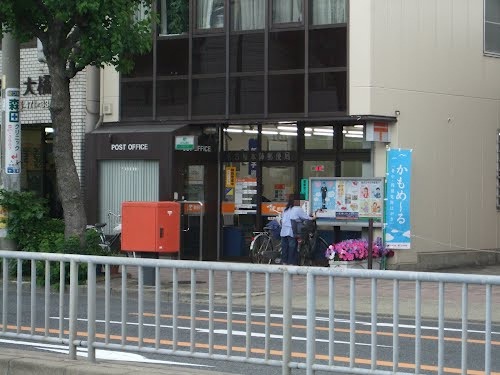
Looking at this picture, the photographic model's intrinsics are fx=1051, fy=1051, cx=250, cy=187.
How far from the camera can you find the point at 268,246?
2284 cm

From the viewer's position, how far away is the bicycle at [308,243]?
21750 millimetres

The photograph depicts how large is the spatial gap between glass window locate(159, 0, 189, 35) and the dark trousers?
5564 mm

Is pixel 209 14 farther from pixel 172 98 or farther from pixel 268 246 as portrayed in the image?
pixel 268 246

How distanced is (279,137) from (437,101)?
357 cm

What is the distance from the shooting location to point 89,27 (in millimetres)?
18047

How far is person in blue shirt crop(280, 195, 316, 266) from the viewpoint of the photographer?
2158 centimetres

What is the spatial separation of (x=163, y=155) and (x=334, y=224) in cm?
420

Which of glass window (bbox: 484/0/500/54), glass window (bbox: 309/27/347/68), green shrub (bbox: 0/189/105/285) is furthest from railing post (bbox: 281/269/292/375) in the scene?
glass window (bbox: 484/0/500/54)

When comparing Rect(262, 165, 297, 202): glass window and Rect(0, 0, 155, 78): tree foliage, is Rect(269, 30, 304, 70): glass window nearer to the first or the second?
Rect(262, 165, 297, 202): glass window

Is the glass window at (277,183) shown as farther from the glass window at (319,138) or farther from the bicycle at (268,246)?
the bicycle at (268,246)

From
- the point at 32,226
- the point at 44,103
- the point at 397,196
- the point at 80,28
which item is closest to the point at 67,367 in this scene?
the point at 80,28

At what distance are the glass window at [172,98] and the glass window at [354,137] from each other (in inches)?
147

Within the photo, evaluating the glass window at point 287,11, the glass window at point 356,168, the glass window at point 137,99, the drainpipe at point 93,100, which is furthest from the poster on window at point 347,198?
the drainpipe at point 93,100

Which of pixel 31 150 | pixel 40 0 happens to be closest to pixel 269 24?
pixel 40 0
